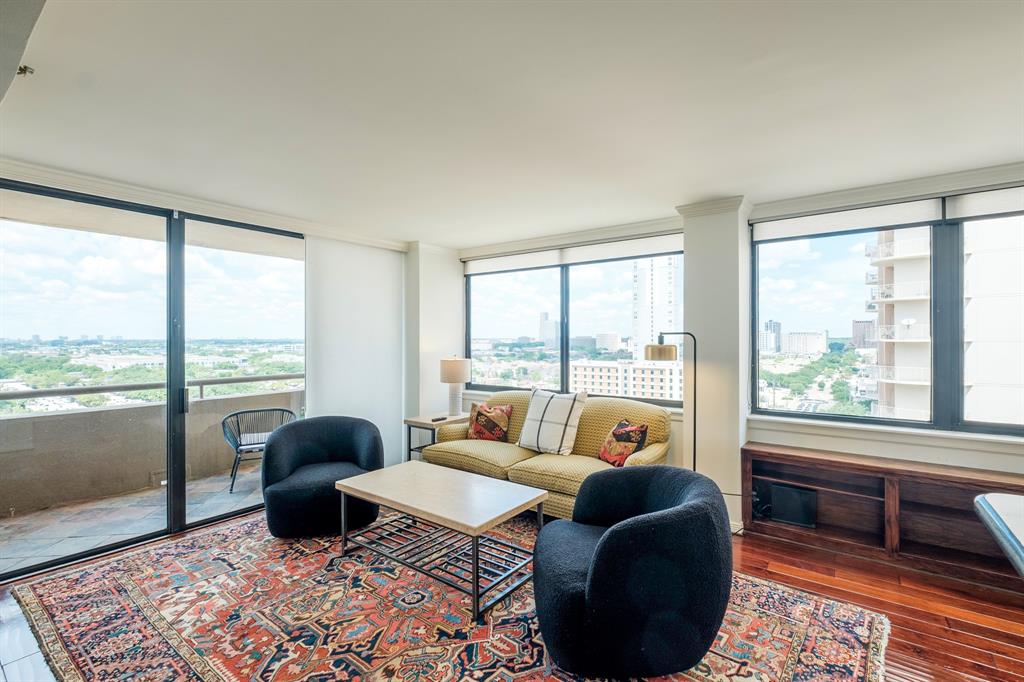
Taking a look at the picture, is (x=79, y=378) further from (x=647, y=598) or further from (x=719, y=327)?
(x=719, y=327)

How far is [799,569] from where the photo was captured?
2.92 meters

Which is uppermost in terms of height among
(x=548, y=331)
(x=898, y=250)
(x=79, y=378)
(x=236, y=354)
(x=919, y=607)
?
(x=898, y=250)

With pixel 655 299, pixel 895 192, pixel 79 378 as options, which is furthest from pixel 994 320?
pixel 79 378

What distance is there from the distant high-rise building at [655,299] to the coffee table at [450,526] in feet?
6.72

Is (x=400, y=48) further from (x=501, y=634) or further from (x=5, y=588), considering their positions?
(x=5, y=588)

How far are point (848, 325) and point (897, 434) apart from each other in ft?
2.69

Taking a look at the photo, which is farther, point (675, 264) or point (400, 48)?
point (675, 264)

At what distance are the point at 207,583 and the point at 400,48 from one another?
119 inches

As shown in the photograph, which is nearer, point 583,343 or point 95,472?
point 95,472

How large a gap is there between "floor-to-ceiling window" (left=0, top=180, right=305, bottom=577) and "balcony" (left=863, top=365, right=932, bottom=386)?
15.8 feet

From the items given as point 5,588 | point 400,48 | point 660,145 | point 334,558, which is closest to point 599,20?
point 400,48

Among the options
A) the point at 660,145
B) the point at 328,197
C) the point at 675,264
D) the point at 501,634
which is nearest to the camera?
the point at 501,634

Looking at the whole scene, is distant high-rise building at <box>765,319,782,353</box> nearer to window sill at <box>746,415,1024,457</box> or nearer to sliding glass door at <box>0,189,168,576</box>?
window sill at <box>746,415,1024,457</box>

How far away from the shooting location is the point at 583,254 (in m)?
4.77
